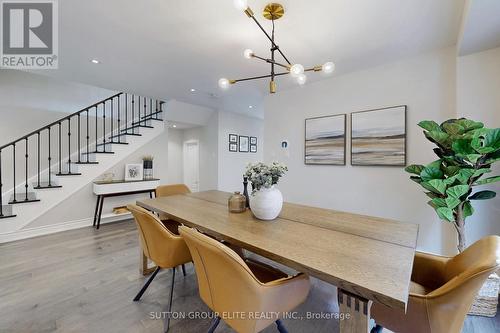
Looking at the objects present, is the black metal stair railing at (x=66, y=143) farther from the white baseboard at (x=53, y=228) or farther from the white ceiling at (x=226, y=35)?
the white ceiling at (x=226, y=35)

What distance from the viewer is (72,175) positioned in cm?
385

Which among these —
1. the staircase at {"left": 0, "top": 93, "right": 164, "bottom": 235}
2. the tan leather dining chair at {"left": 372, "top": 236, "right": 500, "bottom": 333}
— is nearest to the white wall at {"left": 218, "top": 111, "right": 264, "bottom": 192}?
the staircase at {"left": 0, "top": 93, "right": 164, "bottom": 235}

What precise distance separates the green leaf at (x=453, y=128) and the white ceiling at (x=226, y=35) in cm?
97

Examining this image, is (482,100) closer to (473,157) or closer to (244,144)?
(473,157)

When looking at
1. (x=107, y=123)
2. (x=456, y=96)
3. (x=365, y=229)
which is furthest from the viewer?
(x=107, y=123)

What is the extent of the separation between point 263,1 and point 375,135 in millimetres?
2183

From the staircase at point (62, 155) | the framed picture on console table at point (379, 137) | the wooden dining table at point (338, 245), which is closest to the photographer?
the wooden dining table at point (338, 245)

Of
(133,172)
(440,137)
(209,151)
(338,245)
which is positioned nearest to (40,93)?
(133,172)

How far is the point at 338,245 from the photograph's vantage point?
1.24 m

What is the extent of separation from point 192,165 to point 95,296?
4.89 metres

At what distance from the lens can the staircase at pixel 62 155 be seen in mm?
3452

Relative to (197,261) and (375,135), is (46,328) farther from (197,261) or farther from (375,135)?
(375,135)

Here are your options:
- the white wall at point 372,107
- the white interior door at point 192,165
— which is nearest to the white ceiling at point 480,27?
the white wall at point 372,107

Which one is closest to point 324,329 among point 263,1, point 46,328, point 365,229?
point 365,229
